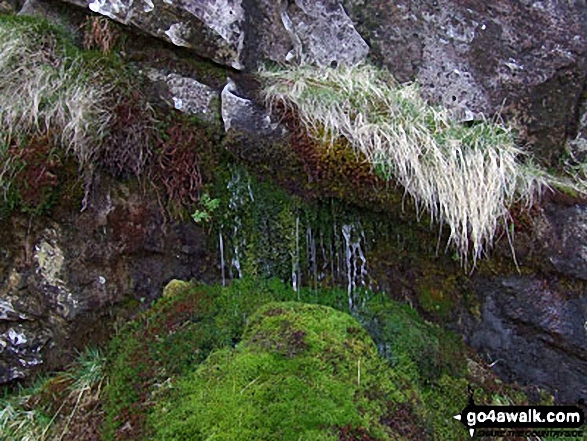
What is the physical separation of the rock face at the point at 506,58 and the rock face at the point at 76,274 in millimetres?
2244

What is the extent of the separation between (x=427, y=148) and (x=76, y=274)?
7.29ft

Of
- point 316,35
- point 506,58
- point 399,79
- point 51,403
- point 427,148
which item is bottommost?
point 51,403

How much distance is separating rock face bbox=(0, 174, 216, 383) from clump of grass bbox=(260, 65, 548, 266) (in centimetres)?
114

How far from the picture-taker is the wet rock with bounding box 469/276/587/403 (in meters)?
3.29

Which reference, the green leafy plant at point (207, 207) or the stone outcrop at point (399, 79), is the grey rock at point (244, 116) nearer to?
the stone outcrop at point (399, 79)

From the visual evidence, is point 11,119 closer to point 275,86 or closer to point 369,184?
point 275,86

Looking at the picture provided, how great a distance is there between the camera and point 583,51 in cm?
398

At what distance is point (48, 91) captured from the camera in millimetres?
3324

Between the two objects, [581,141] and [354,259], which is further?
[581,141]

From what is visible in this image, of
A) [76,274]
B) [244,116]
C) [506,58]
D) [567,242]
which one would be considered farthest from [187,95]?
[567,242]

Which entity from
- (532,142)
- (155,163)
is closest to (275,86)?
(155,163)

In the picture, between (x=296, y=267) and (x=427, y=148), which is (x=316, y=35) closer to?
(x=427, y=148)

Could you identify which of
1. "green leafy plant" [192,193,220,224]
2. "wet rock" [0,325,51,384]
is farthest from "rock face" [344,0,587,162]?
"wet rock" [0,325,51,384]

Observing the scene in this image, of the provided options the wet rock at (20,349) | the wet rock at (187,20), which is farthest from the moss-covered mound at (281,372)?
the wet rock at (187,20)
